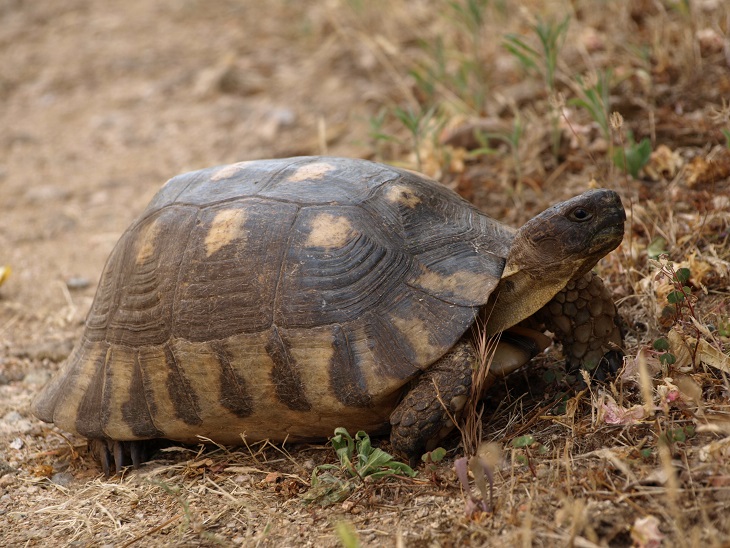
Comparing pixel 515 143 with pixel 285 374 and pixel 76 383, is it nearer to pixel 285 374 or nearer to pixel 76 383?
pixel 285 374

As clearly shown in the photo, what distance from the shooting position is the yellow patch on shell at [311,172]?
11.1 ft

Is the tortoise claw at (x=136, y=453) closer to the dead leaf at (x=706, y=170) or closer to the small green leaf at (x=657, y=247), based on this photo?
the small green leaf at (x=657, y=247)

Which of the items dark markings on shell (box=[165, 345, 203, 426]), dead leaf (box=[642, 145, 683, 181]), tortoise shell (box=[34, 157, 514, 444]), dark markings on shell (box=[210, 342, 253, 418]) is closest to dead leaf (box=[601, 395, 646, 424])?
tortoise shell (box=[34, 157, 514, 444])

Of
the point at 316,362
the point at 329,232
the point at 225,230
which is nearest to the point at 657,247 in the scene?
the point at 329,232

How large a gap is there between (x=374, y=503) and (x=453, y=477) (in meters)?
0.30

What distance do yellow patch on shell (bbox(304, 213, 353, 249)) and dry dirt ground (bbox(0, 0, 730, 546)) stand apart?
0.92 metres

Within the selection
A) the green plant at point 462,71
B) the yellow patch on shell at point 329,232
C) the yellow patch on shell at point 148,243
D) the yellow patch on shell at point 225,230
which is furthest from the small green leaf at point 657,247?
the yellow patch on shell at point 148,243

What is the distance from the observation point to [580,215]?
2979 millimetres

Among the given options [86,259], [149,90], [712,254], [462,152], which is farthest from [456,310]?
[149,90]

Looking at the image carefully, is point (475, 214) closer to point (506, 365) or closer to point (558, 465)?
point (506, 365)

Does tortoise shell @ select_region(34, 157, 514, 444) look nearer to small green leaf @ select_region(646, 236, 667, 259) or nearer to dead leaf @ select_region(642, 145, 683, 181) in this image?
small green leaf @ select_region(646, 236, 667, 259)

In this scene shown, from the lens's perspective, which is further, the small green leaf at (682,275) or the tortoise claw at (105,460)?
the tortoise claw at (105,460)

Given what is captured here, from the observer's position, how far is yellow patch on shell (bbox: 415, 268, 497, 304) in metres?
3.01

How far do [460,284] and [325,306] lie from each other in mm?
546
